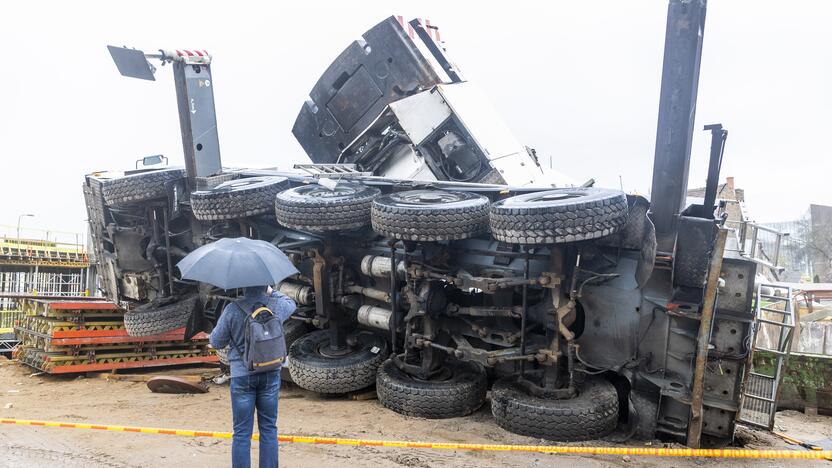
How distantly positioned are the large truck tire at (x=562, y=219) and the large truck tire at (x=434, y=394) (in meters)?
1.46

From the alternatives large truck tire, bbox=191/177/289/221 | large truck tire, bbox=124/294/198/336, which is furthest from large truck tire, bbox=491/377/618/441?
large truck tire, bbox=124/294/198/336

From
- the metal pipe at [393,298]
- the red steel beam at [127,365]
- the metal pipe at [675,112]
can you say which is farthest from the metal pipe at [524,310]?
the red steel beam at [127,365]

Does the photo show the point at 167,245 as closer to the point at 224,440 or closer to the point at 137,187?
the point at 137,187

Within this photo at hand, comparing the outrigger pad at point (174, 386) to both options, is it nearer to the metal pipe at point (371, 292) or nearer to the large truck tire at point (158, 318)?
the large truck tire at point (158, 318)

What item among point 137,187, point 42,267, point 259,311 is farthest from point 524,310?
point 42,267

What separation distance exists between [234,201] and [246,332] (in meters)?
2.84

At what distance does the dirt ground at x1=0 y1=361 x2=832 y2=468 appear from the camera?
4.08 meters

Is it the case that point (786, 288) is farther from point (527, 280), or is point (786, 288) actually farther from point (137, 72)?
point (137, 72)

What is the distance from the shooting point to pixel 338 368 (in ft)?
18.5

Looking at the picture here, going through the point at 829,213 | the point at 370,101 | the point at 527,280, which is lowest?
the point at 829,213

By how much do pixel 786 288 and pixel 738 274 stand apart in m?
0.38

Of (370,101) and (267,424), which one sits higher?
(370,101)

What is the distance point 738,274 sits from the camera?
173 inches

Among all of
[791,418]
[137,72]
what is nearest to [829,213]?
[791,418]
